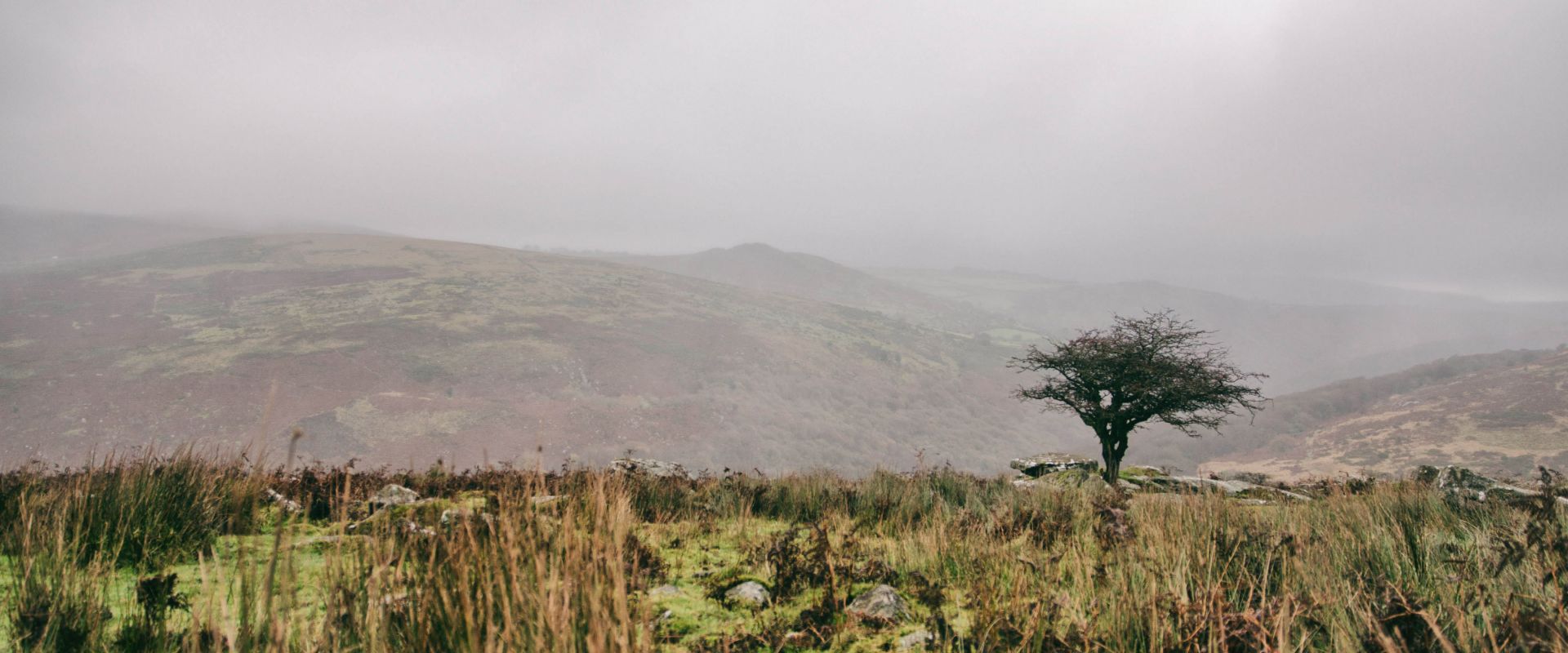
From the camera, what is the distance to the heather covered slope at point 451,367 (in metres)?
64.2

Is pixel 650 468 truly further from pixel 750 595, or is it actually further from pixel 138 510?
pixel 750 595

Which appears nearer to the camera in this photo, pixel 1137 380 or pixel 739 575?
pixel 739 575

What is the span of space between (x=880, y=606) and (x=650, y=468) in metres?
9.71

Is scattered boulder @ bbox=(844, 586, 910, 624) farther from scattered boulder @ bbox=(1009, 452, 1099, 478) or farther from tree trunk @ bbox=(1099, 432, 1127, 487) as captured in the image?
tree trunk @ bbox=(1099, 432, 1127, 487)

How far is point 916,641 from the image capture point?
12.4 ft

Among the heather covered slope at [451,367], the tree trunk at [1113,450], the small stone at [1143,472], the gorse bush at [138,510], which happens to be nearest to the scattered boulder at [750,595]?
the gorse bush at [138,510]

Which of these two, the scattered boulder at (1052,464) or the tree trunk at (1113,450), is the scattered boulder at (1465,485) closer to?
the tree trunk at (1113,450)

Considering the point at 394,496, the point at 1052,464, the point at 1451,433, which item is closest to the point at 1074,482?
the point at 394,496

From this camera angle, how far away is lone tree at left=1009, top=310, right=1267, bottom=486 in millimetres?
20438

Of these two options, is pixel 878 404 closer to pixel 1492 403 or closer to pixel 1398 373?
pixel 1492 403

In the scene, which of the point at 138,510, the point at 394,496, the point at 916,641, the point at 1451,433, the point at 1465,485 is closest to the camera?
the point at 916,641

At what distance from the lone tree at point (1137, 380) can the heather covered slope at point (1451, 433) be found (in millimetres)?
41708

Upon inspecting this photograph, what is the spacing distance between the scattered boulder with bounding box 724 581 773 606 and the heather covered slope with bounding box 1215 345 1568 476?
208 ft

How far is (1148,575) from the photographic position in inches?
153
